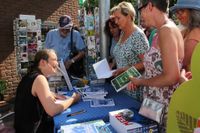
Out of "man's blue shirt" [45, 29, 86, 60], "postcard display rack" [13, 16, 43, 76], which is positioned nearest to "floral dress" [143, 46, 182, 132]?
"man's blue shirt" [45, 29, 86, 60]

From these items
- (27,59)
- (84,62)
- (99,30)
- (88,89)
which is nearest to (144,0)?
(88,89)

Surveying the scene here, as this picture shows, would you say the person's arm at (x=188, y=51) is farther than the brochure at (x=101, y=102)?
No

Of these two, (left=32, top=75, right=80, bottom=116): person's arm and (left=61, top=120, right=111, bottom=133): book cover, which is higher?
(left=32, top=75, right=80, bottom=116): person's arm

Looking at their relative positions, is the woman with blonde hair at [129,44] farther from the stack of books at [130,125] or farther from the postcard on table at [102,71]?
the stack of books at [130,125]

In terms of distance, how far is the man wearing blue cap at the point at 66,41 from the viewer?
15.5 feet

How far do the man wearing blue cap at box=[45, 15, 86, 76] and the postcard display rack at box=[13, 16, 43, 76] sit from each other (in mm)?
2240

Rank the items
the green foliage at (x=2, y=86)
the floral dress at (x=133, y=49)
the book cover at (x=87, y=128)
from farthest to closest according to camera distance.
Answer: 1. the green foliage at (x=2, y=86)
2. the floral dress at (x=133, y=49)
3. the book cover at (x=87, y=128)

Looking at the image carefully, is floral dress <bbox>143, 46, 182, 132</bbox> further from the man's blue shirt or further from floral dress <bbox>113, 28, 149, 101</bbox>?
the man's blue shirt

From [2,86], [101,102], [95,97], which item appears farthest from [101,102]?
[2,86]

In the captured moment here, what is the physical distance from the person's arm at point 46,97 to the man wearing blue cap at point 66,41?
6.82 feet

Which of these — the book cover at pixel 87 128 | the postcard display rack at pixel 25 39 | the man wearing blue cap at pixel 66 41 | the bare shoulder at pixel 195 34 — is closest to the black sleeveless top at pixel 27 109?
the book cover at pixel 87 128

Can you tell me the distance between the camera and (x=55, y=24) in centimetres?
809

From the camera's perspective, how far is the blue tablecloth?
2.33 meters

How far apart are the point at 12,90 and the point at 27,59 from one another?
80 cm
